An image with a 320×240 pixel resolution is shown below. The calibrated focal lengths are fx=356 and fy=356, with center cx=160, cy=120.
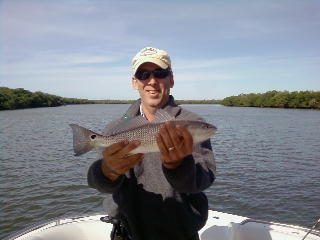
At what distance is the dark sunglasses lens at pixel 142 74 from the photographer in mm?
3322

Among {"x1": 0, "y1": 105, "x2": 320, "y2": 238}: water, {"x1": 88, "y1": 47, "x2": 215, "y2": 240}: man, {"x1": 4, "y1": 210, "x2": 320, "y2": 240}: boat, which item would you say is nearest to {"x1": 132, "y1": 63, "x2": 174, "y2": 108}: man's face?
{"x1": 88, "y1": 47, "x2": 215, "y2": 240}: man

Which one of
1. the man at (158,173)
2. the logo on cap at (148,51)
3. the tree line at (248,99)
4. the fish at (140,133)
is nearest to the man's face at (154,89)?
the man at (158,173)

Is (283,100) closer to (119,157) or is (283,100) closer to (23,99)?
(23,99)

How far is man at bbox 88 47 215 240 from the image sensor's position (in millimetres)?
2758

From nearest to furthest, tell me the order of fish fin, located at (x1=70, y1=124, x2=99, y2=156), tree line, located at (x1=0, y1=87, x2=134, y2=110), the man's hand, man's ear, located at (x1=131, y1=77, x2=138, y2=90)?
the man's hand
fish fin, located at (x1=70, y1=124, x2=99, y2=156)
man's ear, located at (x1=131, y1=77, x2=138, y2=90)
tree line, located at (x1=0, y1=87, x2=134, y2=110)

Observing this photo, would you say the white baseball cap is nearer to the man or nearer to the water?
the man

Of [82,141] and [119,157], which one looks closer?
[119,157]

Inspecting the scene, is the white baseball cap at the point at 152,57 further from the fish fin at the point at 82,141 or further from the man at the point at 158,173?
the fish fin at the point at 82,141

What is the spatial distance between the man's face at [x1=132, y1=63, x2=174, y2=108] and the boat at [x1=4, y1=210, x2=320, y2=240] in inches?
119

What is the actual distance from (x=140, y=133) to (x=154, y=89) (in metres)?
0.55

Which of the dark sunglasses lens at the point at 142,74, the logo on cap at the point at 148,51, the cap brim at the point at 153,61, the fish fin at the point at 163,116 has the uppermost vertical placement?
the logo on cap at the point at 148,51

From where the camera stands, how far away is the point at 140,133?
294 cm

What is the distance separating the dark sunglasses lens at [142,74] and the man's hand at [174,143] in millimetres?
735

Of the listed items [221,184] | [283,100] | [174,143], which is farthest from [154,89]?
[283,100]
